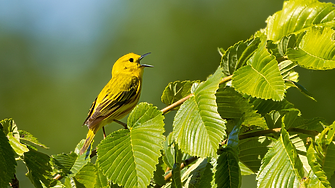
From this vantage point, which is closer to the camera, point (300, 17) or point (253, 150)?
point (253, 150)

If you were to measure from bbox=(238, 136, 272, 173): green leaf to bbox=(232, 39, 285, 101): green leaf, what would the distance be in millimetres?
202

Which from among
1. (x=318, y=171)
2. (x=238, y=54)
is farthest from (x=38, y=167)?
(x=318, y=171)

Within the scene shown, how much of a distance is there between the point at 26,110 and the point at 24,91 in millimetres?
851

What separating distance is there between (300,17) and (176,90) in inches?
20.1

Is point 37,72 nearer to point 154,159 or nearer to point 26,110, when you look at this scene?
point 26,110

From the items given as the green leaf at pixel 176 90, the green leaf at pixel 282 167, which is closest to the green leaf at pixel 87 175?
the green leaf at pixel 176 90

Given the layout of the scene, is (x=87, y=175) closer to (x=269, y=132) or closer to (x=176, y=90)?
(x=176, y=90)

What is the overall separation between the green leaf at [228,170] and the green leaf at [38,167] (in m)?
0.61

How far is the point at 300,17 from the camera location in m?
1.14

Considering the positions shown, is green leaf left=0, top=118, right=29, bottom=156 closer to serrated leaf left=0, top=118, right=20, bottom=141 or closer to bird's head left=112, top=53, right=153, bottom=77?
serrated leaf left=0, top=118, right=20, bottom=141

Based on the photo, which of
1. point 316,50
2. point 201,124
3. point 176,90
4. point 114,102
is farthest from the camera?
Answer: point 114,102

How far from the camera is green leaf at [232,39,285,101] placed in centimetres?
86

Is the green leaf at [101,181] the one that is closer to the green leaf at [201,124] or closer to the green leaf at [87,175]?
the green leaf at [87,175]

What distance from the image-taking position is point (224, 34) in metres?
8.34
